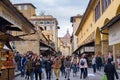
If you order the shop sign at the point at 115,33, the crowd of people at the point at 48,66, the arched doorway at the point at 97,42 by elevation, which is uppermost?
the arched doorway at the point at 97,42

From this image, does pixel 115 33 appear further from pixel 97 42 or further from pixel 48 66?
pixel 97 42

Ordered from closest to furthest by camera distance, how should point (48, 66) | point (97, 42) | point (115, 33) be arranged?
point (115, 33) < point (48, 66) < point (97, 42)

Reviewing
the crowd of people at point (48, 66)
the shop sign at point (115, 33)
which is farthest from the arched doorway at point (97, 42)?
the shop sign at point (115, 33)

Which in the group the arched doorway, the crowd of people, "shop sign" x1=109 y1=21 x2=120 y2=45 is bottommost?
the crowd of people

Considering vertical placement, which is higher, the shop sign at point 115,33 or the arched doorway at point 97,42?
the arched doorway at point 97,42

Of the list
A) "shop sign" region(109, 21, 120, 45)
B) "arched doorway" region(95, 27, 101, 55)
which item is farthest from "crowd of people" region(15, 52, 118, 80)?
"arched doorway" region(95, 27, 101, 55)

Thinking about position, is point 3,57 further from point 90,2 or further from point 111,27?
point 90,2

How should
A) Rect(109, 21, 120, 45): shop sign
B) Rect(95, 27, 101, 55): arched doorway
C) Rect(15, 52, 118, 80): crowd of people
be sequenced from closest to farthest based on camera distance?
Rect(15, 52, 118, 80): crowd of people, Rect(109, 21, 120, 45): shop sign, Rect(95, 27, 101, 55): arched doorway

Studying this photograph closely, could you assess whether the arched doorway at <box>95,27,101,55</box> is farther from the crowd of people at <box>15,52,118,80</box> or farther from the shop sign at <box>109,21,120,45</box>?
the shop sign at <box>109,21,120,45</box>

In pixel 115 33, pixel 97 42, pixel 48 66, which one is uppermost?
pixel 97 42

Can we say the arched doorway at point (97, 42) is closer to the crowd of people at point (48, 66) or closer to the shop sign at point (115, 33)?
the crowd of people at point (48, 66)

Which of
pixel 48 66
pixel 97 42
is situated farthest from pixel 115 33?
pixel 97 42

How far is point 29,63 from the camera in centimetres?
1908

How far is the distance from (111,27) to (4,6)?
27.8 ft
